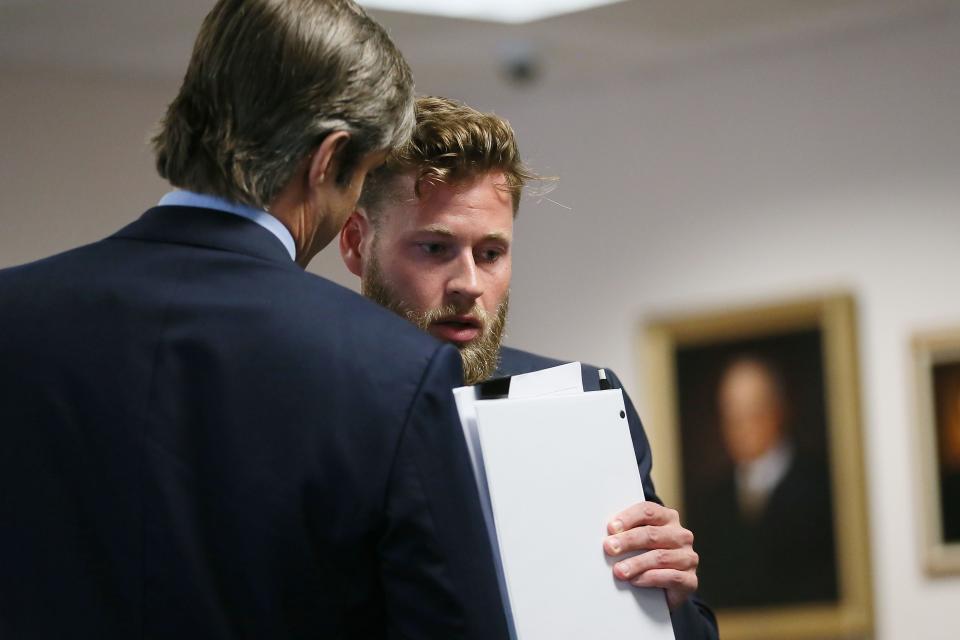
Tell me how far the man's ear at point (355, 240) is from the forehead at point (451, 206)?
7 cm

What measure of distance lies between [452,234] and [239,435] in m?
1.34

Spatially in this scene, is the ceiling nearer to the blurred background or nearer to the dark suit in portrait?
the blurred background

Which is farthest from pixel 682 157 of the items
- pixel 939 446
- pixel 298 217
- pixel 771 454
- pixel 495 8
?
pixel 298 217

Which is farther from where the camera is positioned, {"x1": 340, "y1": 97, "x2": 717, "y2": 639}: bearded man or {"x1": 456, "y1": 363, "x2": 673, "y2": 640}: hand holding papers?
{"x1": 340, "y1": 97, "x2": 717, "y2": 639}: bearded man

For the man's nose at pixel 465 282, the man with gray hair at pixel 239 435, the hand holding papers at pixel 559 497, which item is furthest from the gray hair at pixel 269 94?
the man's nose at pixel 465 282

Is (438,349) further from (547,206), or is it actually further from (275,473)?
(547,206)

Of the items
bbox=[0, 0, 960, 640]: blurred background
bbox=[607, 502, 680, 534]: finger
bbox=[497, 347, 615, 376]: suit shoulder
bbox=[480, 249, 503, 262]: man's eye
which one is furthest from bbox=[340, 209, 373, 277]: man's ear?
bbox=[0, 0, 960, 640]: blurred background

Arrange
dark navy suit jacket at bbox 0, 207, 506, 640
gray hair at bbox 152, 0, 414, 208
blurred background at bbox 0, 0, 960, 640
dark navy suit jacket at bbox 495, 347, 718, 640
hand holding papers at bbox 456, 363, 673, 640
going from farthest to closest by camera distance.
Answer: blurred background at bbox 0, 0, 960, 640
dark navy suit jacket at bbox 495, 347, 718, 640
hand holding papers at bbox 456, 363, 673, 640
gray hair at bbox 152, 0, 414, 208
dark navy suit jacket at bbox 0, 207, 506, 640

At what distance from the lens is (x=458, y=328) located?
2.99m

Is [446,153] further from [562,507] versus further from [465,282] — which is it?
[562,507]

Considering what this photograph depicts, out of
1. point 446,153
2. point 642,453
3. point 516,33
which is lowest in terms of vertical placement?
point 642,453

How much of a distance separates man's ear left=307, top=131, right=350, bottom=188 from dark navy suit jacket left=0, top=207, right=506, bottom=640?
161 millimetres

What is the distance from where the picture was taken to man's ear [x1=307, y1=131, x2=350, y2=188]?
6.16ft

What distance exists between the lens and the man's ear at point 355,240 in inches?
125
